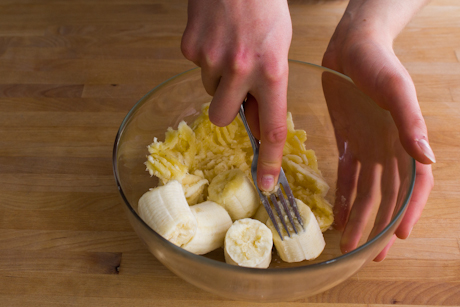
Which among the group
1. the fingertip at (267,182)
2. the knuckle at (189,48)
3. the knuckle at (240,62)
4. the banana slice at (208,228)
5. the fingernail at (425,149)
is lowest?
the banana slice at (208,228)

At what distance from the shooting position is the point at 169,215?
0.69 m

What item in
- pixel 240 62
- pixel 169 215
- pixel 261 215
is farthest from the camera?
pixel 261 215

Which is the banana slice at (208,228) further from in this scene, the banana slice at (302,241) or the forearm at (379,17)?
the forearm at (379,17)

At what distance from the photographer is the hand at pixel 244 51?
58 cm

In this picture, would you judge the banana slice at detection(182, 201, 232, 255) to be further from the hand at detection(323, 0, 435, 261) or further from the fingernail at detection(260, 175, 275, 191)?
the hand at detection(323, 0, 435, 261)

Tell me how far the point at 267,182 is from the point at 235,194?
0.27ft

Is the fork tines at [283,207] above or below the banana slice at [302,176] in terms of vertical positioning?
above

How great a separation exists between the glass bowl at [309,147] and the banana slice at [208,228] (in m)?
0.03

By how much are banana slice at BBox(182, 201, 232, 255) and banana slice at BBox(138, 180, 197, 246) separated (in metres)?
0.02

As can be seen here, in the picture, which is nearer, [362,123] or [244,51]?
[244,51]

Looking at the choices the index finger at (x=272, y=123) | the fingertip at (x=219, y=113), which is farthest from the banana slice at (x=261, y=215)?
the fingertip at (x=219, y=113)

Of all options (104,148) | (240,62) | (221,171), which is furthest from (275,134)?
(104,148)

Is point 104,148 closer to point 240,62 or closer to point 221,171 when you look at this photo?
point 221,171

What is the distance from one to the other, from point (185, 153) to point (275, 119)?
0.98 feet
